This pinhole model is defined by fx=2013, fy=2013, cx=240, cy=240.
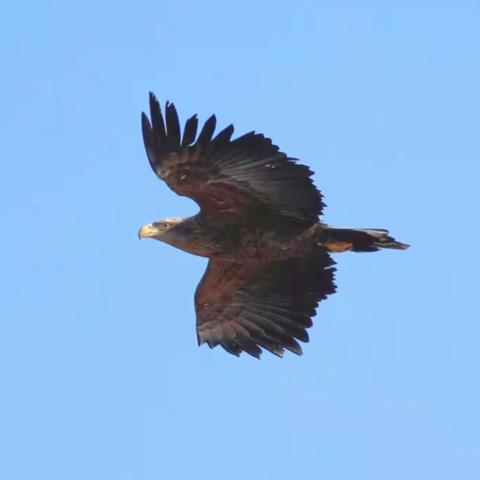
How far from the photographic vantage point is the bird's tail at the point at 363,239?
66.9 feet

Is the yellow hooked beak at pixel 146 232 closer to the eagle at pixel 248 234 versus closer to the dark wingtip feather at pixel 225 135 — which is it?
the eagle at pixel 248 234

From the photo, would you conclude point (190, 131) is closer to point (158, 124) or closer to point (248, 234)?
point (158, 124)

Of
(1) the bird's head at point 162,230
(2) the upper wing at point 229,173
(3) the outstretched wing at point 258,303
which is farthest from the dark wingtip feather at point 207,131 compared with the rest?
(3) the outstretched wing at point 258,303

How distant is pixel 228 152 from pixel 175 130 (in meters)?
0.58

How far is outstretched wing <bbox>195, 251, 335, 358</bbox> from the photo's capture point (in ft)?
70.6

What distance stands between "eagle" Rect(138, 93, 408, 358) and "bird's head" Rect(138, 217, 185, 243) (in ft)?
0.03

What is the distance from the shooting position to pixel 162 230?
68.5ft

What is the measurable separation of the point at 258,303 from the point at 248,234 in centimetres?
141

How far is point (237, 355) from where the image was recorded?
2184 cm

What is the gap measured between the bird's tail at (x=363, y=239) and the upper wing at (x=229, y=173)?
272 millimetres

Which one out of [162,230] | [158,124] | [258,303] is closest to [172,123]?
[158,124]

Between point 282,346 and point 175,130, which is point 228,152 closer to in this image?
point 175,130

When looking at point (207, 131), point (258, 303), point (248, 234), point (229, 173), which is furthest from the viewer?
point (258, 303)

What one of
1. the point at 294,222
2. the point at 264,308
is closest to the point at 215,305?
the point at 264,308
